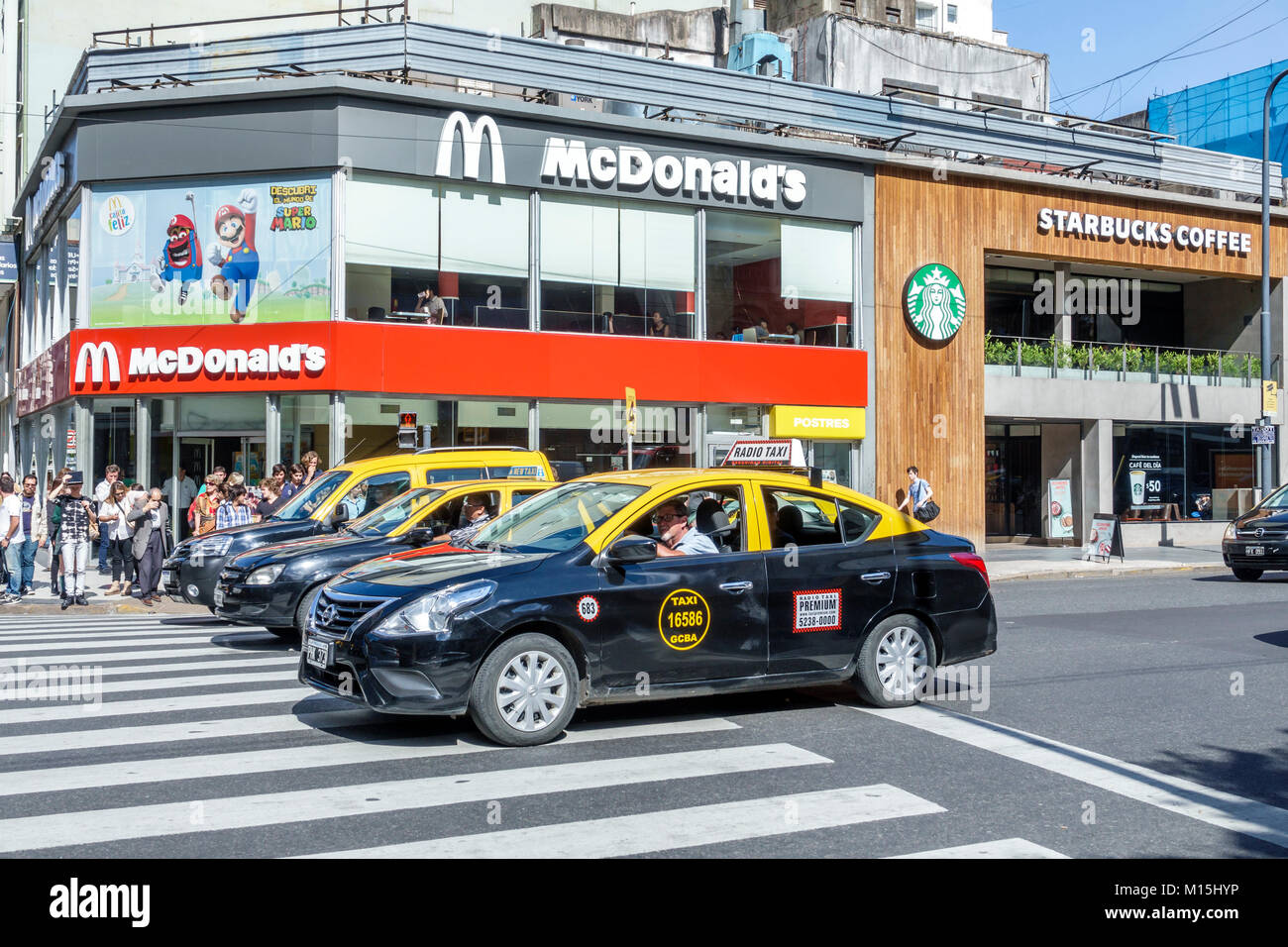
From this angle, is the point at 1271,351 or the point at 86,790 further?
the point at 1271,351

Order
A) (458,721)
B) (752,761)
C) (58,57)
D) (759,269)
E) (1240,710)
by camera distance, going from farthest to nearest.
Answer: (58,57) < (759,269) < (1240,710) < (458,721) < (752,761)

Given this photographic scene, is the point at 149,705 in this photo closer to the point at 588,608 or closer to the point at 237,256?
the point at 588,608

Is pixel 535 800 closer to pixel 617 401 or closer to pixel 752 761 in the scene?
pixel 752 761

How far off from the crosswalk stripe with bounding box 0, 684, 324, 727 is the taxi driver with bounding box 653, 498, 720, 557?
2886mm

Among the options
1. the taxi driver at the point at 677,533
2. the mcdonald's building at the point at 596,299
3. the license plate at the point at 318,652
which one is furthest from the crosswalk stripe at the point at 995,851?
the mcdonald's building at the point at 596,299

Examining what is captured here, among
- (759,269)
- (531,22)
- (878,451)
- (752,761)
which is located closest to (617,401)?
(759,269)

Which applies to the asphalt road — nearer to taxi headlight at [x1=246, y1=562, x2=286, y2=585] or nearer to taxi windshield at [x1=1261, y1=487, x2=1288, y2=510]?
taxi headlight at [x1=246, y1=562, x2=286, y2=585]

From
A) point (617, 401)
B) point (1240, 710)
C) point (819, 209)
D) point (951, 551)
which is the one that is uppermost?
point (819, 209)

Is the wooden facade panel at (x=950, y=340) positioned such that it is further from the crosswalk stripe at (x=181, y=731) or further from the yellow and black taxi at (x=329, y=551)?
the crosswalk stripe at (x=181, y=731)

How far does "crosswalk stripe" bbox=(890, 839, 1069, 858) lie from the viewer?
18.1ft

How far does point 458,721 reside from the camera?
27.4 feet

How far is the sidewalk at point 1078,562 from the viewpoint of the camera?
22.7m

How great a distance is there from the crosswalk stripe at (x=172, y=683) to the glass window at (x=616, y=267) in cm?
1526

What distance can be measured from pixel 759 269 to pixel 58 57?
2057 centimetres
